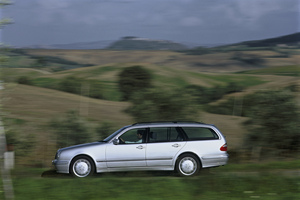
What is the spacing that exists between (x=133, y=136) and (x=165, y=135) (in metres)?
0.82

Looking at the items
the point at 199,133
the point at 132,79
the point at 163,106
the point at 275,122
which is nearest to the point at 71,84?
the point at 132,79

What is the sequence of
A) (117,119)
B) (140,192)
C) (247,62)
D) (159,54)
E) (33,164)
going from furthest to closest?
(247,62)
(159,54)
(117,119)
(33,164)
(140,192)

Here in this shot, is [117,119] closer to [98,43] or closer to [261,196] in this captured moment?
[98,43]

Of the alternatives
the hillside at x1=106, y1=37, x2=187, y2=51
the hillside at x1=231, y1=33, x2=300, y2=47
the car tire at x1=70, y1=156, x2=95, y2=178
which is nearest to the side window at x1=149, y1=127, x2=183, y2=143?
the car tire at x1=70, y1=156, x2=95, y2=178

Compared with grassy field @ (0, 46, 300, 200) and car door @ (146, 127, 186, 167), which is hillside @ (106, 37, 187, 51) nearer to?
grassy field @ (0, 46, 300, 200)

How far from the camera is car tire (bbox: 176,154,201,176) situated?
11391 mm

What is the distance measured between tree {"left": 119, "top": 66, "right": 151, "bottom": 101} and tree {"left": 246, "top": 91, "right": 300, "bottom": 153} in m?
18.0

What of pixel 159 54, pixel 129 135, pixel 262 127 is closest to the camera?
pixel 129 135

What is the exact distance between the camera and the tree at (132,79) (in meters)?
42.2

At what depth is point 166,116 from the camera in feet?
79.9

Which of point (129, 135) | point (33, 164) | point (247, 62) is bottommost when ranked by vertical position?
point (33, 164)

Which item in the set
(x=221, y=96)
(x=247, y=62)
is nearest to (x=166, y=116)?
(x=221, y=96)

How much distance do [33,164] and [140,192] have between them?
12.2m

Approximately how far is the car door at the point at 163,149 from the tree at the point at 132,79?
96.4 feet
